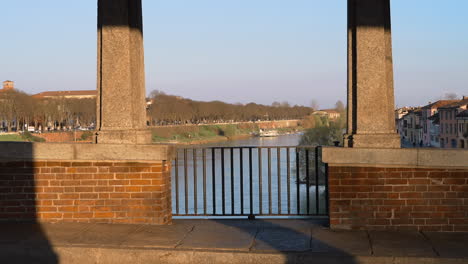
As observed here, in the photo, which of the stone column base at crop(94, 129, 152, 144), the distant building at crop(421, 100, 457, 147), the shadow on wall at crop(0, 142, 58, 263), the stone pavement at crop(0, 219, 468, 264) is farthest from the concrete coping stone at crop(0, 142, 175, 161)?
the distant building at crop(421, 100, 457, 147)

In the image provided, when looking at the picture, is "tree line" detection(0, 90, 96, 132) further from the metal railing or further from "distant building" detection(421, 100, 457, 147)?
"distant building" detection(421, 100, 457, 147)

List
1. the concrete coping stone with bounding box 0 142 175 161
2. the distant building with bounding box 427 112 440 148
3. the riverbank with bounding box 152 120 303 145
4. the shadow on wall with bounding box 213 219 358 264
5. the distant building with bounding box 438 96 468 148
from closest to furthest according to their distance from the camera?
1. the shadow on wall with bounding box 213 219 358 264
2. the concrete coping stone with bounding box 0 142 175 161
3. the distant building with bounding box 438 96 468 148
4. the distant building with bounding box 427 112 440 148
5. the riverbank with bounding box 152 120 303 145

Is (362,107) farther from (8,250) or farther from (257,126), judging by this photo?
(257,126)

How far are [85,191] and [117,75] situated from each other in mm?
1358

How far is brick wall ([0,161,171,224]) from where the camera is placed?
673 cm

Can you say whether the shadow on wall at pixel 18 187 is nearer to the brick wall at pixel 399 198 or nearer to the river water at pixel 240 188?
the river water at pixel 240 188

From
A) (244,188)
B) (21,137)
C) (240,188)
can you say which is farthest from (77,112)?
(240,188)

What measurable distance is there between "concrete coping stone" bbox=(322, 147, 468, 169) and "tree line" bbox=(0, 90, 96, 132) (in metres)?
96.3

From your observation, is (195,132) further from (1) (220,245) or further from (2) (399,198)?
(1) (220,245)

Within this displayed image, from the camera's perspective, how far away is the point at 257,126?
531 feet

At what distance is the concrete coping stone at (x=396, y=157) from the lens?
245 inches

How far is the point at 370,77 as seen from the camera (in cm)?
656

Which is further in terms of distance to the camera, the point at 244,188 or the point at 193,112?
the point at 193,112

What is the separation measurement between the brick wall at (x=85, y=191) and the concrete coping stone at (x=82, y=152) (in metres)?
0.07
